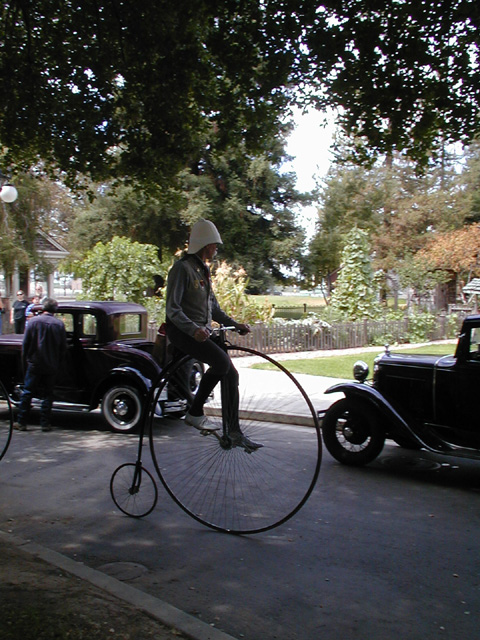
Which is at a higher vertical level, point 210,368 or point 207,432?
point 210,368

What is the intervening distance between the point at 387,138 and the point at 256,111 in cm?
197

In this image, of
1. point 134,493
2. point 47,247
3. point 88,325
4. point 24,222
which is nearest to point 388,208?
point 47,247

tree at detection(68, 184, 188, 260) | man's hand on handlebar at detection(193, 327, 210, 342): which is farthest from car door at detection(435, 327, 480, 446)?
tree at detection(68, 184, 188, 260)

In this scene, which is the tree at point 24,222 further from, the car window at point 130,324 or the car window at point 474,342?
the car window at point 474,342

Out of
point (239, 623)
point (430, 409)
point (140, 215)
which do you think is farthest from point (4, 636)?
point (140, 215)

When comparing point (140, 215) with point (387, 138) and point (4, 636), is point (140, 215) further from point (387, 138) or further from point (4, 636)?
point (4, 636)

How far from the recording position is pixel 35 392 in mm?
10148

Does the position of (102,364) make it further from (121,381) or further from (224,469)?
(224,469)

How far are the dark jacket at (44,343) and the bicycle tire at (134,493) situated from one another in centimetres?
338

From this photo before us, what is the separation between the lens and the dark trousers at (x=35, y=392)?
1002 cm

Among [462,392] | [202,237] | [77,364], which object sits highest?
[202,237]

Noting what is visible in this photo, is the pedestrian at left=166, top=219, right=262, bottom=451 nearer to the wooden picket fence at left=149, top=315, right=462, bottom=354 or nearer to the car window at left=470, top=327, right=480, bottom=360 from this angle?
the car window at left=470, top=327, right=480, bottom=360

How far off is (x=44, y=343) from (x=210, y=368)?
5.27 m

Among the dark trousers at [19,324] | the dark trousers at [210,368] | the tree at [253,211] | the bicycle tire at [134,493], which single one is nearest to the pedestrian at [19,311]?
the dark trousers at [19,324]
